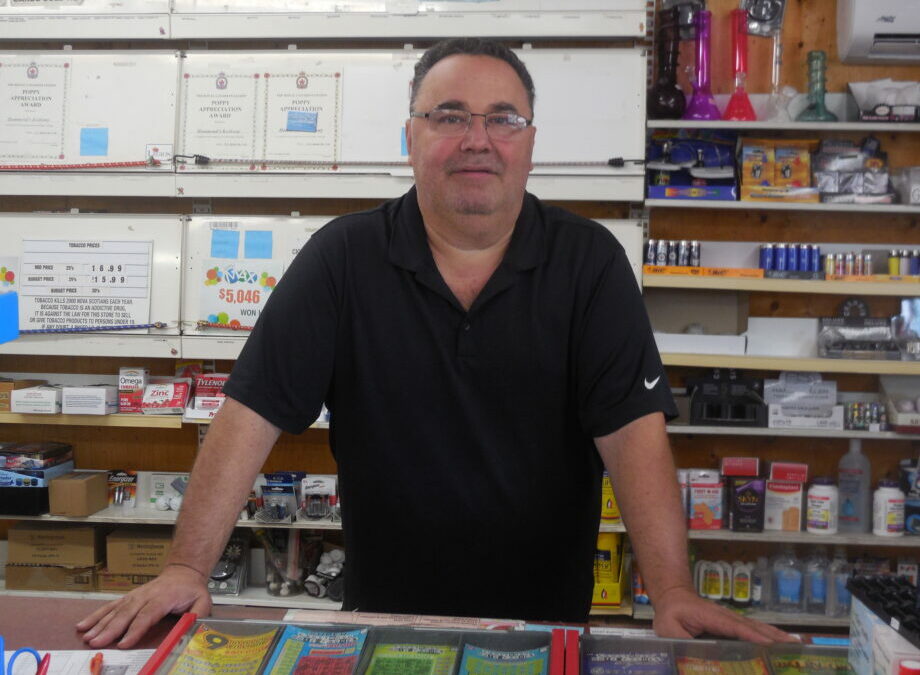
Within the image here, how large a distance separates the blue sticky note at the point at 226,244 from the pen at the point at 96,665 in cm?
252

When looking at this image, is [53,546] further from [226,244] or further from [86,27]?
[86,27]

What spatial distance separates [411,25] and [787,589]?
8.83 feet

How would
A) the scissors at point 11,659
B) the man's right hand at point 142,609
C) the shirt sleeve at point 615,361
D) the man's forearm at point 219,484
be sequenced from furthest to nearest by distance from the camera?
the shirt sleeve at point 615,361
the man's forearm at point 219,484
the man's right hand at point 142,609
the scissors at point 11,659

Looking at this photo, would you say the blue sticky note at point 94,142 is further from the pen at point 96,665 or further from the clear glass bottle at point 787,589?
the clear glass bottle at point 787,589

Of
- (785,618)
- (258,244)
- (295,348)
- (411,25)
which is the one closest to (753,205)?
(411,25)

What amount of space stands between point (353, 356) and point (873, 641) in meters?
1.08

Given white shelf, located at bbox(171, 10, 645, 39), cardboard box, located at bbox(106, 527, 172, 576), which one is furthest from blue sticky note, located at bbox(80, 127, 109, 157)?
cardboard box, located at bbox(106, 527, 172, 576)

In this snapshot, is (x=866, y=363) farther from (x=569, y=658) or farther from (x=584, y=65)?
(x=569, y=658)

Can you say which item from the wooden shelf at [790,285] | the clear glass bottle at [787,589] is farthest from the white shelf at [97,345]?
the clear glass bottle at [787,589]

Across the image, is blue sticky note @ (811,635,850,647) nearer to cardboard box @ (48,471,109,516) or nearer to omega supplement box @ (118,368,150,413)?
omega supplement box @ (118,368,150,413)

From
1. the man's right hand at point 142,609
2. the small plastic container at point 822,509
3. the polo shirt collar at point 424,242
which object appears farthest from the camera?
the small plastic container at point 822,509

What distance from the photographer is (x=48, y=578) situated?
3.73 m

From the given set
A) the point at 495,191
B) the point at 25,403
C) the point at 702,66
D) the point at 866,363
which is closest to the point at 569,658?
the point at 495,191

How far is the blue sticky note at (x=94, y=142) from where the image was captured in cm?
355
